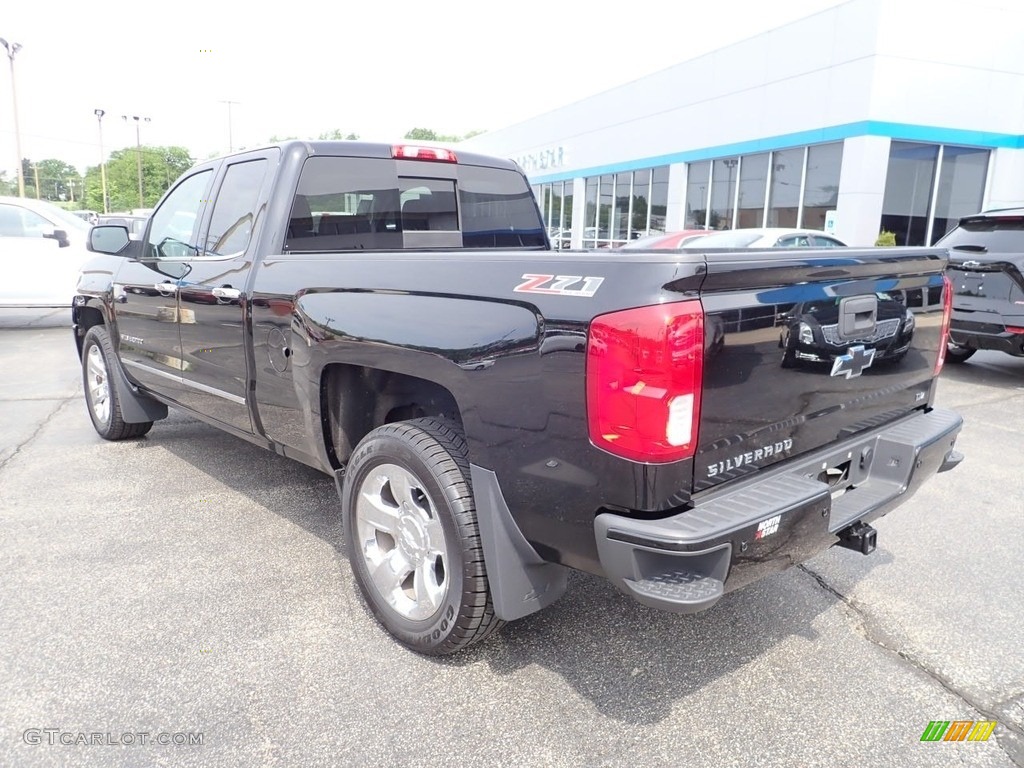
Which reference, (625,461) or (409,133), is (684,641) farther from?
(409,133)

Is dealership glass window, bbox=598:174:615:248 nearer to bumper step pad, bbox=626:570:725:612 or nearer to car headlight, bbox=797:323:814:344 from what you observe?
car headlight, bbox=797:323:814:344

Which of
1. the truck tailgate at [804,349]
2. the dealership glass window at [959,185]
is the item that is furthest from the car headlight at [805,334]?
the dealership glass window at [959,185]

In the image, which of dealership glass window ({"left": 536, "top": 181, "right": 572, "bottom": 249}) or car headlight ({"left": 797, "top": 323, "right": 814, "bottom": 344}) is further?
dealership glass window ({"left": 536, "top": 181, "right": 572, "bottom": 249})

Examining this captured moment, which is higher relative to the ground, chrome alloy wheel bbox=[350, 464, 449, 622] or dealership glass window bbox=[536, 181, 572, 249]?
dealership glass window bbox=[536, 181, 572, 249]

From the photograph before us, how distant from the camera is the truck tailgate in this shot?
Answer: 2.09 meters

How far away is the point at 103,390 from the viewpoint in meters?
5.41

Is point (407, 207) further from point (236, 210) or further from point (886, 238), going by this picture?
point (886, 238)

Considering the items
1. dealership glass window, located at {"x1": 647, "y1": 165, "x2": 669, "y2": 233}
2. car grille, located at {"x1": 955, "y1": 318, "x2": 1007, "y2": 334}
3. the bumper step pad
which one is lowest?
the bumper step pad

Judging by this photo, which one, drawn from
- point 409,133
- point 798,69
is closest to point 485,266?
point 798,69

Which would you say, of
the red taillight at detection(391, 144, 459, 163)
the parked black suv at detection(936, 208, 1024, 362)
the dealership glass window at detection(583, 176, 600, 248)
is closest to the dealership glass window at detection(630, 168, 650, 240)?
the dealership glass window at detection(583, 176, 600, 248)

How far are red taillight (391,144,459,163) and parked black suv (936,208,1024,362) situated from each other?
5.51 metres

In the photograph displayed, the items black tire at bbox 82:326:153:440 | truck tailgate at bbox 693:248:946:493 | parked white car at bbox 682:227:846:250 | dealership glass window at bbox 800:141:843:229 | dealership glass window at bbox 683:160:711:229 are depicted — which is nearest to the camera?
truck tailgate at bbox 693:248:946:493


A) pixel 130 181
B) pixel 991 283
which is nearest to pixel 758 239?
pixel 991 283

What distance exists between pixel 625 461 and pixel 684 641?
3.99 ft
